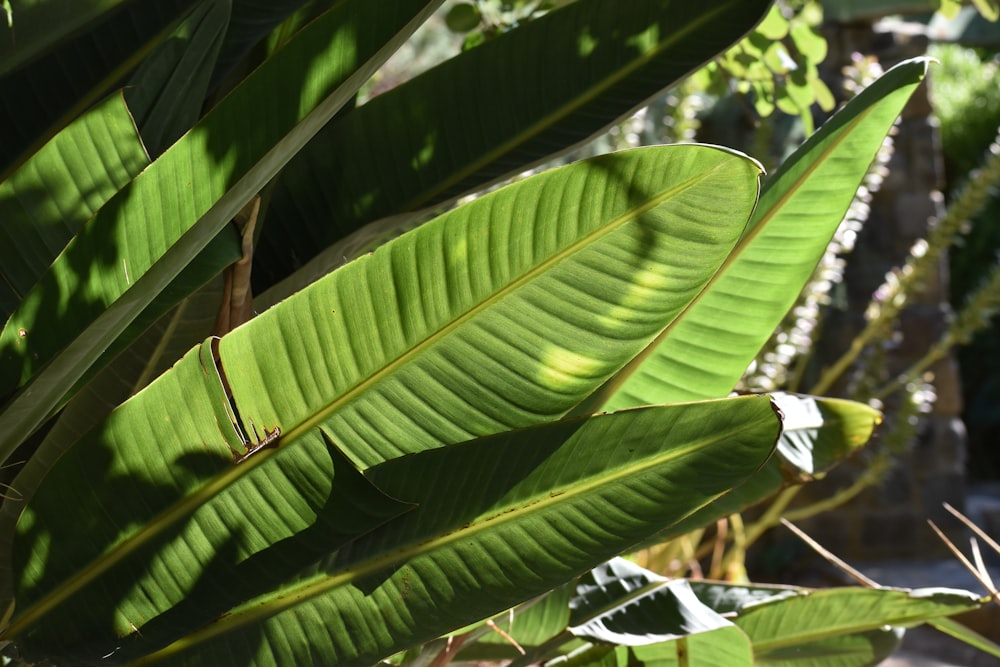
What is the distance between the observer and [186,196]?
0.60 meters

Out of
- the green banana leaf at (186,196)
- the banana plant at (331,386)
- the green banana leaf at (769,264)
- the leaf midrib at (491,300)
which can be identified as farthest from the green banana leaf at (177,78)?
the green banana leaf at (769,264)

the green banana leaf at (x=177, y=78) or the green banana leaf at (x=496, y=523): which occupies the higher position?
the green banana leaf at (x=177, y=78)

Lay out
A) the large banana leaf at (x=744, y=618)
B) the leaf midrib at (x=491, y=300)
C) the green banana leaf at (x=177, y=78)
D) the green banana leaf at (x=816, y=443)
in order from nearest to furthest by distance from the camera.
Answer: the leaf midrib at (x=491, y=300)
the green banana leaf at (x=177, y=78)
the large banana leaf at (x=744, y=618)
the green banana leaf at (x=816, y=443)

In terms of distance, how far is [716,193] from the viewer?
58 centimetres

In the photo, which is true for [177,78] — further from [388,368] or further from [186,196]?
[388,368]

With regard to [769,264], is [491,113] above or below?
above

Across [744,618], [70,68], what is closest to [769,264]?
[744,618]

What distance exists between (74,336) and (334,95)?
222 millimetres

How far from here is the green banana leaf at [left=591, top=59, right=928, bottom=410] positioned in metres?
0.87

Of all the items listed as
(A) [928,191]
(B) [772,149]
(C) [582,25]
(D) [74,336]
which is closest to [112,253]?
(D) [74,336]

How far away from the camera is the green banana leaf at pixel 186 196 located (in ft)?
1.94

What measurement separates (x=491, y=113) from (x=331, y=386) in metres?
0.30

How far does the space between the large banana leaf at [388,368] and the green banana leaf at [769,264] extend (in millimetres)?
Result: 269

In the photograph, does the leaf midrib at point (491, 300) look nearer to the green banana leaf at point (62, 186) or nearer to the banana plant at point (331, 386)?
the banana plant at point (331, 386)
